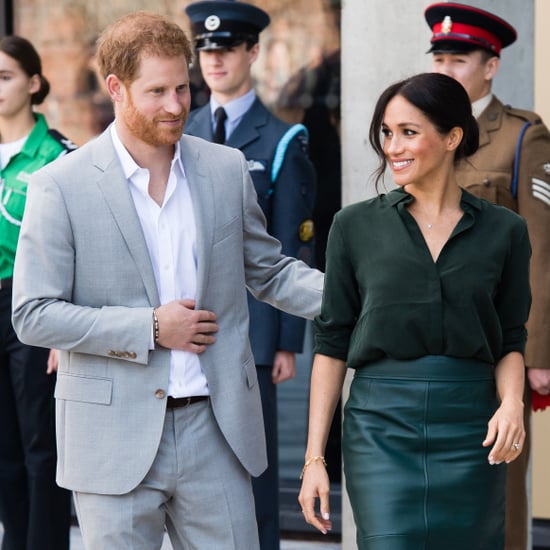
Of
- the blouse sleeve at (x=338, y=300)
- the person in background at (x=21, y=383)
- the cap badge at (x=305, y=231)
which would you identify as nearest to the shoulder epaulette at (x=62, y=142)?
the person in background at (x=21, y=383)

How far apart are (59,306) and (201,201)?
47 cm

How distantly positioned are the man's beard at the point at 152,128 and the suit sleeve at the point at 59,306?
0.26m

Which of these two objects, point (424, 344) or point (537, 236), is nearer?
point (424, 344)

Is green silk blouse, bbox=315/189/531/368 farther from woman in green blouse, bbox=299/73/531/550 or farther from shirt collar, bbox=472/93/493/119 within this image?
shirt collar, bbox=472/93/493/119

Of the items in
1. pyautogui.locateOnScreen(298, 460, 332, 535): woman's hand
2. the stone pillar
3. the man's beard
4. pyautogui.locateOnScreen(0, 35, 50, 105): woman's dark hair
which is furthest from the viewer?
pyautogui.locateOnScreen(0, 35, 50, 105): woman's dark hair

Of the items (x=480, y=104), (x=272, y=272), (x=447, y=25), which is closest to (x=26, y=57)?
(x=447, y=25)

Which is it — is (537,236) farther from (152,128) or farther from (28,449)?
(28,449)

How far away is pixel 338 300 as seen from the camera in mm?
3467

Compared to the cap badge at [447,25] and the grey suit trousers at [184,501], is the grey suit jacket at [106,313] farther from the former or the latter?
the cap badge at [447,25]

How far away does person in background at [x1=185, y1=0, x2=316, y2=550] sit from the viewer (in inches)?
195

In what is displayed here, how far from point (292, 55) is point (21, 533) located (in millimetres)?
2784

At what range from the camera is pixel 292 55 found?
6.76m

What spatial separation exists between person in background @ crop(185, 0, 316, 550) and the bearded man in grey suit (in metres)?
1.30

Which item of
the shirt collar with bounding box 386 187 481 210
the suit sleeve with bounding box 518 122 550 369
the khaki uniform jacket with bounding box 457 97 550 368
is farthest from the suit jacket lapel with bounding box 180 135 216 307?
the suit sleeve with bounding box 518 122 550 369
